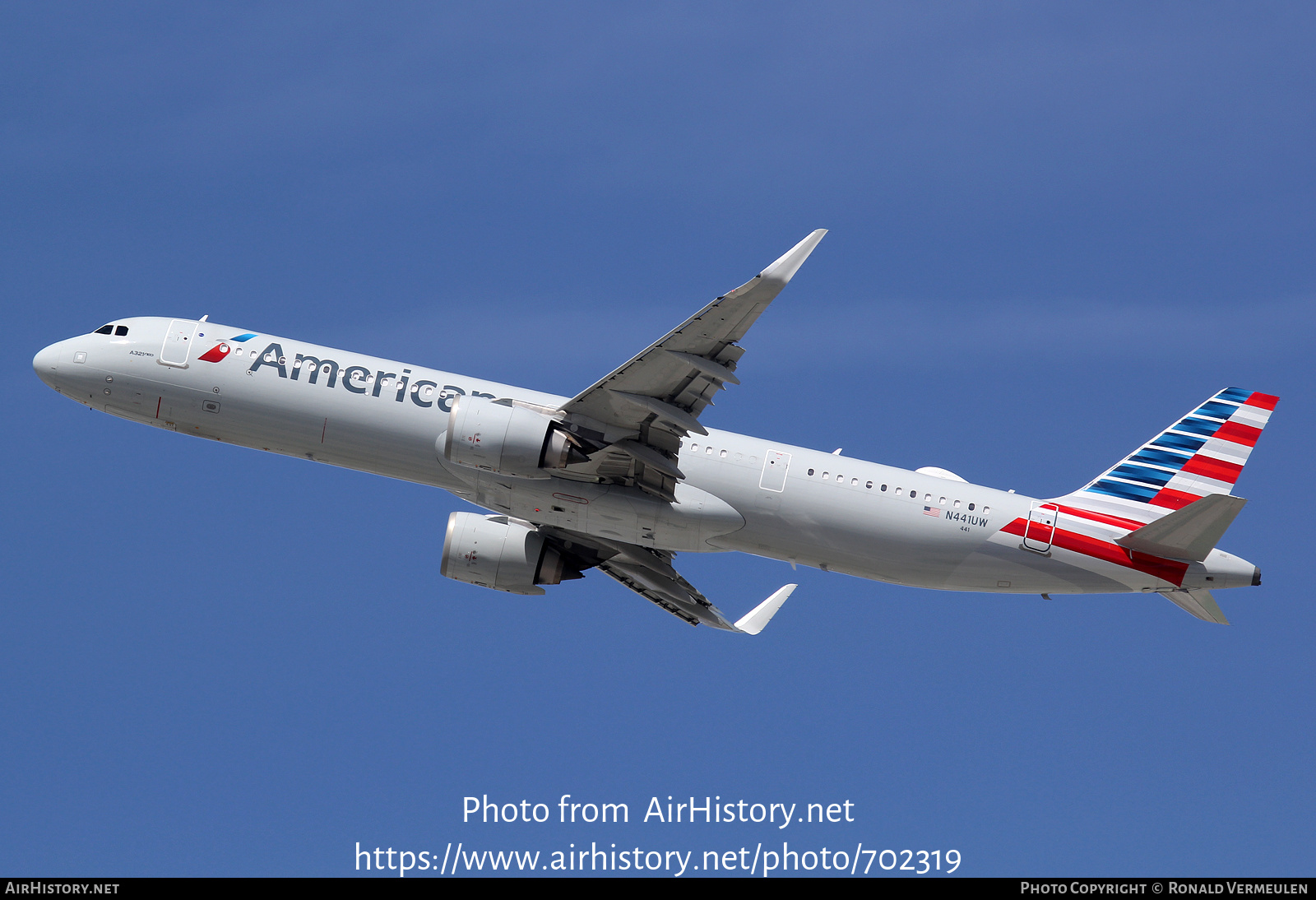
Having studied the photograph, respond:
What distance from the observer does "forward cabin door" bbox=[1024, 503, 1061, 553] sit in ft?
124

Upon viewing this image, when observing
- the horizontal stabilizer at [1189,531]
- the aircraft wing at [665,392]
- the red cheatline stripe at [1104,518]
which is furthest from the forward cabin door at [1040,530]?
the aircraft wing at [665,392]

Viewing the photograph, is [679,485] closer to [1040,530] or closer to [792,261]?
[792,261]

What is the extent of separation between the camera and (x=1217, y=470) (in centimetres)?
3975

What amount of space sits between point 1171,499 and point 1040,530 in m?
4.74

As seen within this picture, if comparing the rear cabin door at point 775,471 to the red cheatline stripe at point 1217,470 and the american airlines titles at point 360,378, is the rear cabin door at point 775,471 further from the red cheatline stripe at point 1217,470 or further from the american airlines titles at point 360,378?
the red cheatline stripe at point 1217,470

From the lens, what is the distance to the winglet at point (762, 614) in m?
43.8

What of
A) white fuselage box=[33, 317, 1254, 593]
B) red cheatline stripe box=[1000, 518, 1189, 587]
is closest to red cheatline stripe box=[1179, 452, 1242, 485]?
white fuselage box=[33, 317, 1254, 593]

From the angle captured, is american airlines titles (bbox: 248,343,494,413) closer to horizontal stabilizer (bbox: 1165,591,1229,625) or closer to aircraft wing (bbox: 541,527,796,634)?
aircraft wing (bbox: 541,527,796,634)

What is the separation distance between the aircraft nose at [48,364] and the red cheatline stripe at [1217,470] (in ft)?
113

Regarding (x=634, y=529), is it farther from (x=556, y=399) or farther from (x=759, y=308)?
(x=759, y=308)

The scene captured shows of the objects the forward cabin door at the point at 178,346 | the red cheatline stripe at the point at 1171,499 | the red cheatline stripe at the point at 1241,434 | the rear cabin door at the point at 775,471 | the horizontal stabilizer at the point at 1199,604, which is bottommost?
the horizontal stabilizer at the point at 1199,604

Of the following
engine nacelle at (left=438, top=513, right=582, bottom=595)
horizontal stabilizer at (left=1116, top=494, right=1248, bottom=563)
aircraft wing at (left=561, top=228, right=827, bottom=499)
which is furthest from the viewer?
engine nacelle at (left=438, top=513, right=582, bottom=595)

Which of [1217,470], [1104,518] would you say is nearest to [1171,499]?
[1217,470]
